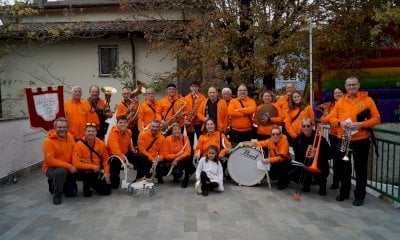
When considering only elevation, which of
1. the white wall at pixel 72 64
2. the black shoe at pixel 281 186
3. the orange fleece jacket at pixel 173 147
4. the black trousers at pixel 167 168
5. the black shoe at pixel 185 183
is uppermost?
the white wall at pixel 72 64

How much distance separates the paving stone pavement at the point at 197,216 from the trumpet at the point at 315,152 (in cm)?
48

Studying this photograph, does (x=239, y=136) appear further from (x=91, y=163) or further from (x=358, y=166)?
(x=91, y=163)

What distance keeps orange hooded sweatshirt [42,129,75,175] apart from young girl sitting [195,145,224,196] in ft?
6.94

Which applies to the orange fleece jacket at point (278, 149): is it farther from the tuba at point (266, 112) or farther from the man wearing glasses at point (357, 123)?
the man wearing glasses at point (357, 123)

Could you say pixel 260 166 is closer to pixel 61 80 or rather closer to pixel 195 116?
pixel 195 116

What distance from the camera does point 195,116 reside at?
8312 mm

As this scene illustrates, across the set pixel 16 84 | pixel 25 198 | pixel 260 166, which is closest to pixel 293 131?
pixel 260 166

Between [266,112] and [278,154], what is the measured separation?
0.87 m

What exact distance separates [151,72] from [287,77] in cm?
686

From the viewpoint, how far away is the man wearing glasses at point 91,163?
660 cm

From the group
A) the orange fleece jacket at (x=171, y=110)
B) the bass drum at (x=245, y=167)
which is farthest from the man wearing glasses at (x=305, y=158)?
the orange fleece jacket at (x=171, y=110)

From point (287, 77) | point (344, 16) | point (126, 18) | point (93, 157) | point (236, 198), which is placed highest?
point (126, 18)

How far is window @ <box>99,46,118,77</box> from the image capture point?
16.5 m

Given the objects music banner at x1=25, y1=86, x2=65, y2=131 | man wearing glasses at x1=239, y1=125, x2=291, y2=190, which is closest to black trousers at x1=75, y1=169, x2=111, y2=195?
music banner at x1=25, y1=86, x2=65, y2=131
